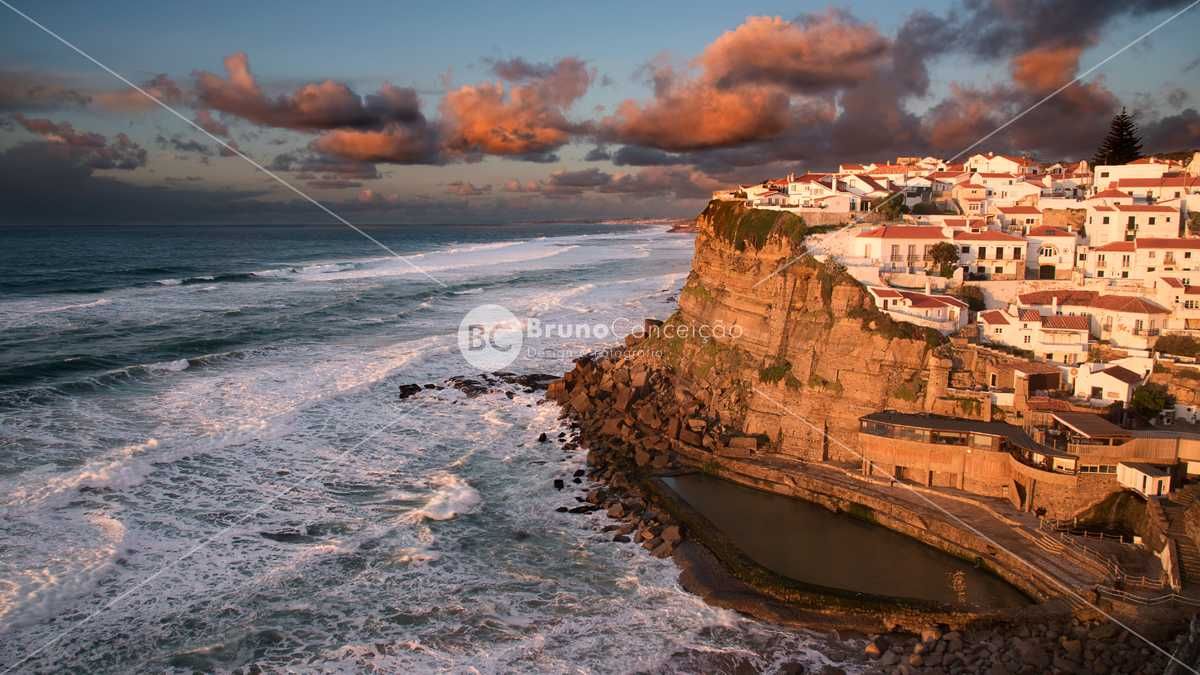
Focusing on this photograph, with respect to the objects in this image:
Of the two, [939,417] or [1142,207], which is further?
[1142,207]

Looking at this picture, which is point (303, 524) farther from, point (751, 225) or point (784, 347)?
point (751, 225)

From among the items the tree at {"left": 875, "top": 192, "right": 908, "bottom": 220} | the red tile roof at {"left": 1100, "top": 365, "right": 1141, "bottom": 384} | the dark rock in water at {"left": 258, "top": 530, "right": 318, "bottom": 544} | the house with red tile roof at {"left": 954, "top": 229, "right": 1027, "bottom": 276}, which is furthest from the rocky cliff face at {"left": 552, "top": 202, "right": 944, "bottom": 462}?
the dark rock in water at {"left": 258, "top": 530, "right": 318, "bottom": 544}

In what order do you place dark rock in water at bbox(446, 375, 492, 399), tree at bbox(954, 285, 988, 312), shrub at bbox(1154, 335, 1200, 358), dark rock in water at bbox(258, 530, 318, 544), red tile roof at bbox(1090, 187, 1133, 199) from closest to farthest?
1. dark rock in water at bbox(258, 530, 318, 544)
2. shrub at bbox(1154, 335, 1200, 358)
3. tree at bbox(954, 285, 988, 312)
4. dark rock in water at bbox(446, 375, 492, 399)
5. red tile roof at bbox(1090, 187, 1133, 199)

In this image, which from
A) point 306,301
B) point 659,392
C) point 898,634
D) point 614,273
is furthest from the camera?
point 614,273

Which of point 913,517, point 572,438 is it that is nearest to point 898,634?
point 913,517

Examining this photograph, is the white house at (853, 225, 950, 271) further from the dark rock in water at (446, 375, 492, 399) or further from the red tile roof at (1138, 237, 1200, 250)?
the dark rock in water at (446, 375, 492, 399)

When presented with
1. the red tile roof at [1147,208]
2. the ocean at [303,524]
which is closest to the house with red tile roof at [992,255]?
the red tile roof at [1147,208]

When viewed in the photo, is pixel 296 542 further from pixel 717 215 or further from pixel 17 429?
pixel 717 215
